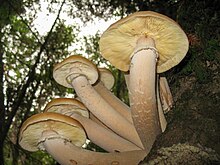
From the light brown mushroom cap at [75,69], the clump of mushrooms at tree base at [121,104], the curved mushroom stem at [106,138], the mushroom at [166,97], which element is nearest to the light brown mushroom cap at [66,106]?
the clump of mushrooms at tree base at [121,104]

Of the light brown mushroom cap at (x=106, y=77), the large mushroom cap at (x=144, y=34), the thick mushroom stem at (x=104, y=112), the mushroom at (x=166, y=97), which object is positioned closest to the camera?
the large mushroom cap at (x=144, y=34)

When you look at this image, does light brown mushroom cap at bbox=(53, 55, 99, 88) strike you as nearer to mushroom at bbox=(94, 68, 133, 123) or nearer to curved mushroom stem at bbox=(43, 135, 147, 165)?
mushroom at bbox=(94, 68, 133, 123)

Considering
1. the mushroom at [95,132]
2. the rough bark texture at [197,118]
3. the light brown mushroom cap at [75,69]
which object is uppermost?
the light brown mushroom cap at [75,69]

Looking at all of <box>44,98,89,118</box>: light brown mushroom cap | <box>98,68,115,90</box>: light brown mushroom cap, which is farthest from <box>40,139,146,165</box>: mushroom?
<box>98,68,115,90</box>: light brown mushroom cap

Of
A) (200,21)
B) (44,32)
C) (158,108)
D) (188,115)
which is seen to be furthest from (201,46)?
(44,32)

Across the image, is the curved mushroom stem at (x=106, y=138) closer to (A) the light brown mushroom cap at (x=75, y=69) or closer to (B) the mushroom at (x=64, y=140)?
(B) the mushroom at (x=64, y=140)

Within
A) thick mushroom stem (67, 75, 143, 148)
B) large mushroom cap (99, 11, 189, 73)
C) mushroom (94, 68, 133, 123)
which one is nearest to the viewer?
large mushroom cap (99, 11, 189, 73)

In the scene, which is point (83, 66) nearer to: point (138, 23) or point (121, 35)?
point (121, 35)

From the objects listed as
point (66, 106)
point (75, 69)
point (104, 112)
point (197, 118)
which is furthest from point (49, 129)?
point (197, 118)
